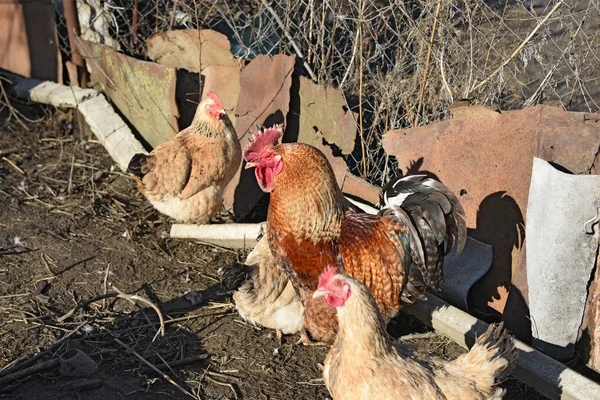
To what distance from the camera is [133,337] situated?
3945mm

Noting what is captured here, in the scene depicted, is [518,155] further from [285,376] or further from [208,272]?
[208,272]

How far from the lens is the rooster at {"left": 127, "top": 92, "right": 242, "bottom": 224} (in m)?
4.75

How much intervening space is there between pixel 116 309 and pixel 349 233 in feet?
5.41

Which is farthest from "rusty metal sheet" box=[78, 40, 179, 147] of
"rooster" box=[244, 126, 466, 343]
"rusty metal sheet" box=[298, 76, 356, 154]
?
"rooster" box=[244, 126, 466, 343]

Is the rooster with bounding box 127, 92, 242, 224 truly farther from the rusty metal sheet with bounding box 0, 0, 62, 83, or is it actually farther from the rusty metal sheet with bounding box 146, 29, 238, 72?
the rusty metal sheet with bounding box 0, 0, 62, 83

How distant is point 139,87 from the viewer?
5844 millimetres

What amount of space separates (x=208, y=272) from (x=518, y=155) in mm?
2279

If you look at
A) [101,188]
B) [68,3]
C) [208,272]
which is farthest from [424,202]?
[68,3]

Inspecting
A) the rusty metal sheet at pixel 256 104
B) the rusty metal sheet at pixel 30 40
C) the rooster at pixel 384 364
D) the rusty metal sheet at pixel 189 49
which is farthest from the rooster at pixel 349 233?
the rusty metal sheet at pixel 30 40

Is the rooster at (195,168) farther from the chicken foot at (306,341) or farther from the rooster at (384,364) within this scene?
the rooster at (384,364)

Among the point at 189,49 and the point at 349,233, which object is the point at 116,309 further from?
the point at 189,49

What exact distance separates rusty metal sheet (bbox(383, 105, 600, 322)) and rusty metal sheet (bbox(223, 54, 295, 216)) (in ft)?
3.54

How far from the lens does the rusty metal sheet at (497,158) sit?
367 cm

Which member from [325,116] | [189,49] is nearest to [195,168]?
[325,116]
